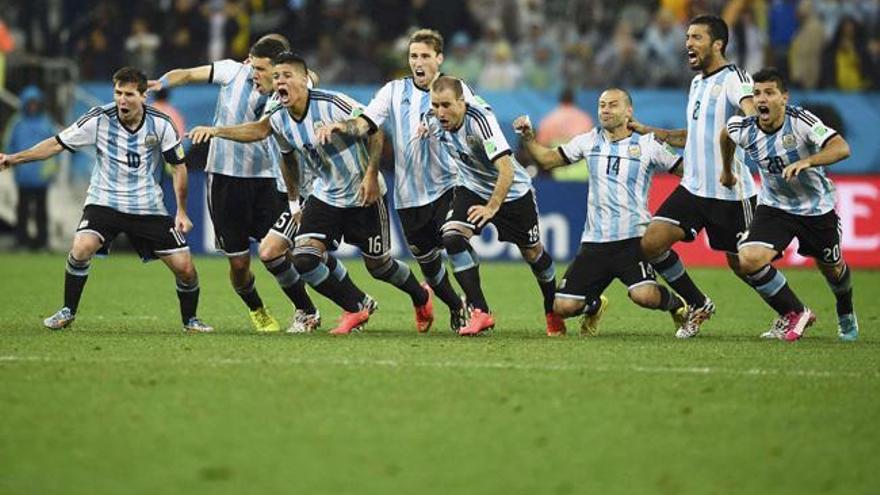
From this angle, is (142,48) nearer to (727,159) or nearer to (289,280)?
(289,280)

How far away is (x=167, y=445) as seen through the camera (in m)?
7.25

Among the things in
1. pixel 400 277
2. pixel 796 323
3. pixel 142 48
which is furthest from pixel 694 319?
pixel 142 48

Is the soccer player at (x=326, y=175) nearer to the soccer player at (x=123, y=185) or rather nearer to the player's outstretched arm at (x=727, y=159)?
the soccer player at (x=123, y=185)

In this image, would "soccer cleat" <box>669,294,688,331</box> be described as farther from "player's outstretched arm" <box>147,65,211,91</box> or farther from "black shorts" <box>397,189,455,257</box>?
"player's outstretched arm" <box>147,65,211,91</box>

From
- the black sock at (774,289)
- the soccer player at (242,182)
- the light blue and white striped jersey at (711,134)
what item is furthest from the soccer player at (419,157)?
the black sock at (774,289)

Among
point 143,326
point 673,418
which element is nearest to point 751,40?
point 143,326

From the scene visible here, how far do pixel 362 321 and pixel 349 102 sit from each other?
1.67 m

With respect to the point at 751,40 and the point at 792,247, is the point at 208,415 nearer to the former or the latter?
the point at 792,247

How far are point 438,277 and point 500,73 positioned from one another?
462 inches

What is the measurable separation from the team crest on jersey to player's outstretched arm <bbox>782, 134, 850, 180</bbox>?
4.53 ft

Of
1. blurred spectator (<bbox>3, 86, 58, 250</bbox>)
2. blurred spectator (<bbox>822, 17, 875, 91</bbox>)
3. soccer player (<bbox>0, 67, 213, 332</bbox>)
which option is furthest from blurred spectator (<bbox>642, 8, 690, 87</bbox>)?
soccer player (<bbox>0, 67, 213, 332</bbox>)

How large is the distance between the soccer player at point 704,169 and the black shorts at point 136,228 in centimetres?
360

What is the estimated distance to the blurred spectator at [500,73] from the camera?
23953mm

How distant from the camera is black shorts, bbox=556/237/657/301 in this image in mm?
12172
